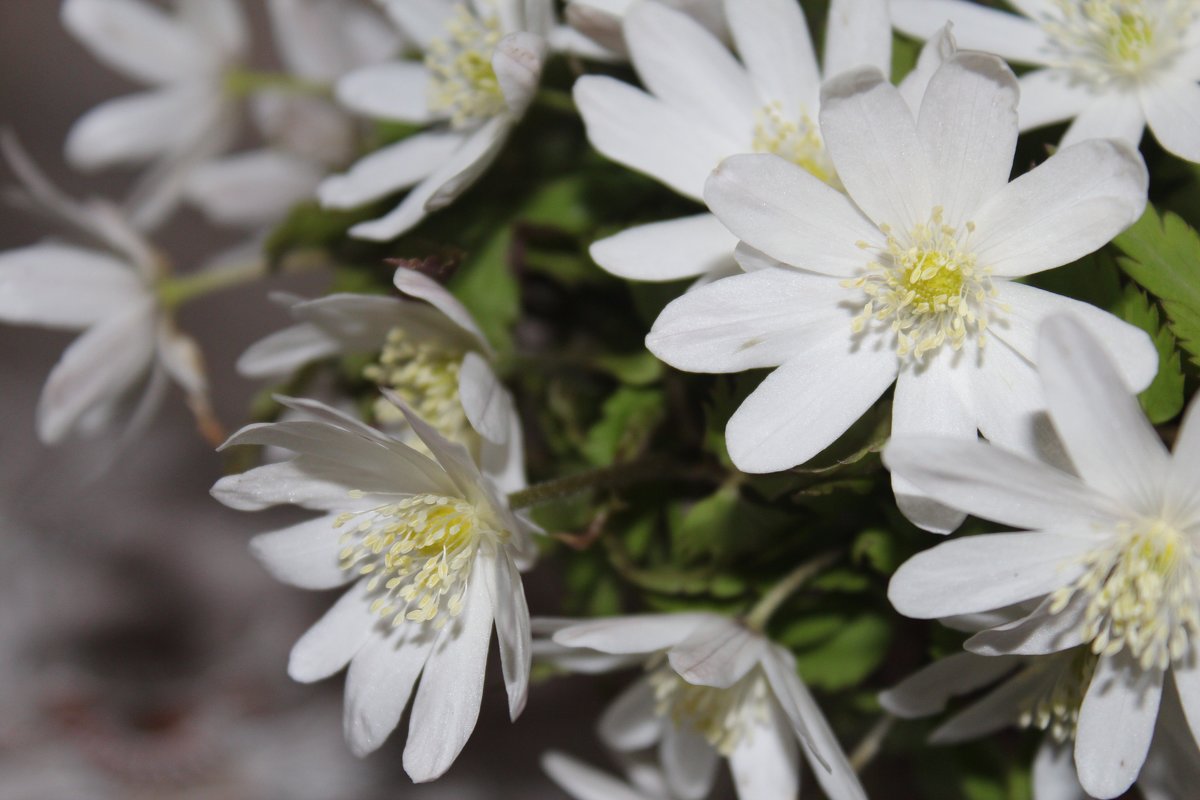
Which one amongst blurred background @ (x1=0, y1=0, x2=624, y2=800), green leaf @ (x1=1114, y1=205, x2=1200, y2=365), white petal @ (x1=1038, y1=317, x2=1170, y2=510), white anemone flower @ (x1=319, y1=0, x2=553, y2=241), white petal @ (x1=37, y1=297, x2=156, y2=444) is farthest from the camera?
blurred background @ (x1=0, y1=0, x2=624, y2=800)

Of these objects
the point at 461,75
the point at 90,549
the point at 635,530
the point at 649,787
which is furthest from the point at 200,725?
the point at 461,75

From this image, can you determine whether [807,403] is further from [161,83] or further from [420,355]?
[161,83]

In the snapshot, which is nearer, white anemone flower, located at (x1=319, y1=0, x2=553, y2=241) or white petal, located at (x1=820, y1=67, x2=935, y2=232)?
white petal, located at (x1=820, y1=67, x2=935, y2=232)

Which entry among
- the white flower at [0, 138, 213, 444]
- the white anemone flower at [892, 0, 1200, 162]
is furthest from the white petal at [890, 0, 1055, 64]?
the white flower at [0, 138, 213, 444]

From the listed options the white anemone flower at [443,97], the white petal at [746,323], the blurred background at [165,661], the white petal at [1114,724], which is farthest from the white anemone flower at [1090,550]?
the blurred background at [165,661]

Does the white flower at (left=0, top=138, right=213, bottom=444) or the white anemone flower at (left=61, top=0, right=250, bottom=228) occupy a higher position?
the white anemone flower at (left=61, top=0, right=250, bottom=228)

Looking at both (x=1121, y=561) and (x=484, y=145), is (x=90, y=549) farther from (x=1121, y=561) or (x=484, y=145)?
(x=1121, y=561)

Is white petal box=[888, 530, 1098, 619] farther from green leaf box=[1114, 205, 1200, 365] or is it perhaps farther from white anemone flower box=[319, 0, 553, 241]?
white anemone flower box=[319, 0, 553, 241]
